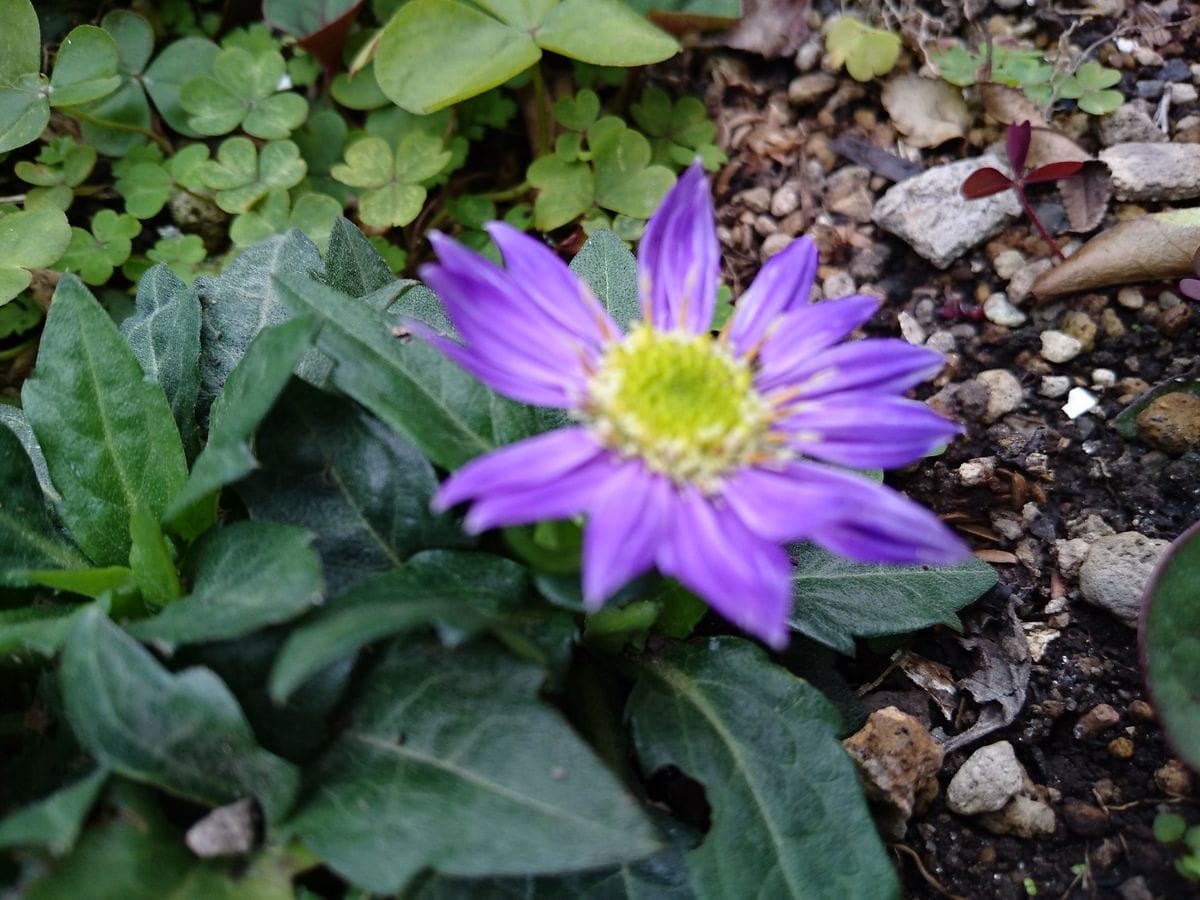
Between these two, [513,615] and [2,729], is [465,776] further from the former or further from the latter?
[2,729]

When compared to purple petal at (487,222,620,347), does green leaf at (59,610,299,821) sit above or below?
below

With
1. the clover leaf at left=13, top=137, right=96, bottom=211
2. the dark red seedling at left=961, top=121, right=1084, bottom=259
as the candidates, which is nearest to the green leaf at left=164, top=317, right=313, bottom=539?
the clover leaf at left=13, top=137, right=96, bottom=211

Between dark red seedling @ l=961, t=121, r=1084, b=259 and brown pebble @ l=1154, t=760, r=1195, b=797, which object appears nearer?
brown pebble @ l=1154, t=760, r=1195, b=797

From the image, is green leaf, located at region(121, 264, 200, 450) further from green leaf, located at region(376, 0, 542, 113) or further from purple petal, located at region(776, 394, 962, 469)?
purple petal, located at region(776, 394, 962, 469)

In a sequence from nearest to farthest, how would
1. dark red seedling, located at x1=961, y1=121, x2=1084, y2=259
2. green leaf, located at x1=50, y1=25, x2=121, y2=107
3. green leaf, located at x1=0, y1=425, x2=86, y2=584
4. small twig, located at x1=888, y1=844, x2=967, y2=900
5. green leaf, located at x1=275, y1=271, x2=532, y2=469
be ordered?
green leaf, located at x1=275, y1=271, x2=532, y2=469, green leaf, located at x1=0, y1=425, x2=86, y2=584, small twig, located at x1=888, y1=844, x2=967, y2=900, dark red seedling, located at x1=961, y1=121, x2=1084, y2=259, green leaf, located at x1=50, y1=25, x2=121, y2=107

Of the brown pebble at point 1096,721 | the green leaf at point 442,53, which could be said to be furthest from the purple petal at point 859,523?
the green leaf at point 442,53

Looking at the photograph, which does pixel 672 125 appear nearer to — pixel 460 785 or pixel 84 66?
pixel 84 66

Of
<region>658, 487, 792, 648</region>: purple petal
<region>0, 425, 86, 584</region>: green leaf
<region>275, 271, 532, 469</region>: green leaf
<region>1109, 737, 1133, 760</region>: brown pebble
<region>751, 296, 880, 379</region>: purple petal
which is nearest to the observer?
<region>658, 487, 792, 648</region>: purple petal
